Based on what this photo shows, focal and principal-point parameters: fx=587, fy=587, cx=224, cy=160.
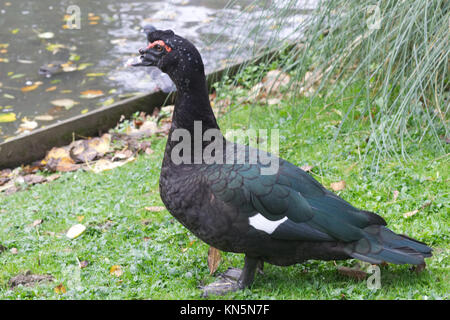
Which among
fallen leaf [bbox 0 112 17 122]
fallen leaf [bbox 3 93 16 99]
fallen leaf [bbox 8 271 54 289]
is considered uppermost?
fallen leaf [bbox 8 271 54 289]

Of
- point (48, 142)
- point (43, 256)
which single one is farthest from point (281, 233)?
point (48, 142)

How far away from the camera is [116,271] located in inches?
119

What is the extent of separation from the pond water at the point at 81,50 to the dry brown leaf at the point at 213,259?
2361 mm

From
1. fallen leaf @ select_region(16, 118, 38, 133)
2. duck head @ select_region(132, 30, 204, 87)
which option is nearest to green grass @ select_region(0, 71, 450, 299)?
duck head @ select_region(132, 30, 204, 87)

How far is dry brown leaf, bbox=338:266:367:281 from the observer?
9.00ft

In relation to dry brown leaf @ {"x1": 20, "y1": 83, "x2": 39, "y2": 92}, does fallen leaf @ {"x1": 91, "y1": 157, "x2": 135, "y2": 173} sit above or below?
above

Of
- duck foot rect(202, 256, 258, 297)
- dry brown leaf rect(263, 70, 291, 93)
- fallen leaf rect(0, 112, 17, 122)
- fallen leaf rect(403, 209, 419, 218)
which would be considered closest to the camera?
duck foot rect(202, 256, 258, 297)

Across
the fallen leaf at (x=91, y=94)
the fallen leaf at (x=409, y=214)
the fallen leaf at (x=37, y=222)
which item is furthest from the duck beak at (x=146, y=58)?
the fallen leaf at (x=91, y=94)

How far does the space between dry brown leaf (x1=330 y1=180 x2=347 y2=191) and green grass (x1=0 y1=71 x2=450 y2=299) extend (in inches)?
1.9

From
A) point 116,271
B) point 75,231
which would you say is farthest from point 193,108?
point 75,231

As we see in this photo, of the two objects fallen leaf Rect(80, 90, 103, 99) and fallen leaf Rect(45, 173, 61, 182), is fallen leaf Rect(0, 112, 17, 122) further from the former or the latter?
fallen leaf Rect(45, 173, 61, 182)

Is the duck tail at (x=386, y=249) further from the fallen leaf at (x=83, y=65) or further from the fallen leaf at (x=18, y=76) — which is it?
the fallen leaf at (x=18, y=76)

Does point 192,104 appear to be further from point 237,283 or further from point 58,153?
point 58,153

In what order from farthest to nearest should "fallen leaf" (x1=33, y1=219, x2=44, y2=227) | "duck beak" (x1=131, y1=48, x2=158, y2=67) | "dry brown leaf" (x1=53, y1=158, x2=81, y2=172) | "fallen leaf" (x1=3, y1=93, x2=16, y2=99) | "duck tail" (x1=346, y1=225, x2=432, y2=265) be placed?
"fallen leaf" (x1=3, y1=93, x2=16, y2=99) < "dry brown leaf" (x1=53, y1=158, x2=81, y2=172) < "fallen leaf" (x1=33, y1=219, x2=44, y2=227) < "duck beak" (x1=131, y1=48, x2=158, y2=67) < "duck tail" (x1=346, y1=225, x2=432, y2=265)
